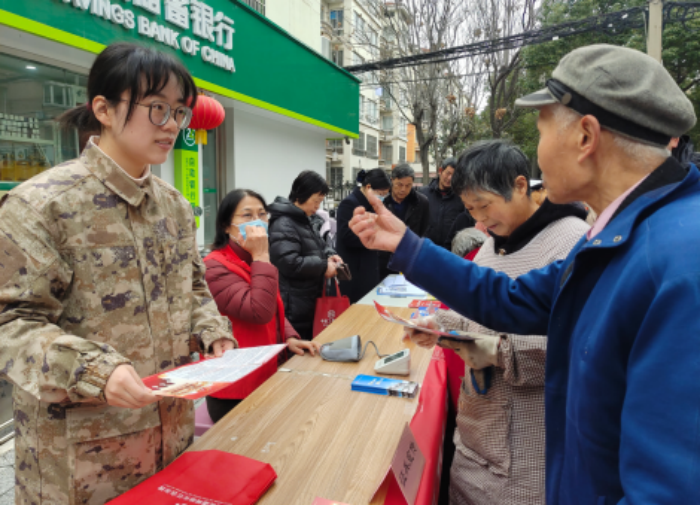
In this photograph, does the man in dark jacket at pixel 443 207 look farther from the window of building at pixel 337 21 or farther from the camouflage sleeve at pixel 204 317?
the window of building at pixel 337 21

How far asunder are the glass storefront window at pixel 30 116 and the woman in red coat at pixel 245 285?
6.72 ft

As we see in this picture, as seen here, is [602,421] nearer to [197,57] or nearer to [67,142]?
[67,142]

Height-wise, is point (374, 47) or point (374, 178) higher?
point (374, 47)

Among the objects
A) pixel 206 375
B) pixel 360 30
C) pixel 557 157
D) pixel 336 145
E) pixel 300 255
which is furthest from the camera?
pixel 336 145

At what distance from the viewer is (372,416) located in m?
1.67

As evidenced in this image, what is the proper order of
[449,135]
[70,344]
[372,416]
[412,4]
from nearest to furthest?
[70,344] < [372,416] < [412,4] < [449,135]

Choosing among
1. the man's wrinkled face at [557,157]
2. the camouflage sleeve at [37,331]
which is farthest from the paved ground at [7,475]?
the man's wrinkled face at [557,157]

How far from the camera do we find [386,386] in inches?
72.6

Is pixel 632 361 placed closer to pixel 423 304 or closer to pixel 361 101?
pixel 423 304

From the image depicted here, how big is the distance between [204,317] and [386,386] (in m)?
0.83

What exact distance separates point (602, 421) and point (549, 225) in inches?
33.6

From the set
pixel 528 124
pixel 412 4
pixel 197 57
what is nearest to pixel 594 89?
pixel 197 57

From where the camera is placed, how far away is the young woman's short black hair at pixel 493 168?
4.97 feet

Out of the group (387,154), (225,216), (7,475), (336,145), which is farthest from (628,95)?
(387,154)
